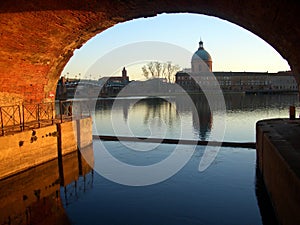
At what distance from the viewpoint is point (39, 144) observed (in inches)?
415

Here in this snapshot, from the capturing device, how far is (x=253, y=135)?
696 inches

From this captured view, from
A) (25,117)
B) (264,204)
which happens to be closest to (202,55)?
(25,117)

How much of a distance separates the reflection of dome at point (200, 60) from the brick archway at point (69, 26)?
261 ft

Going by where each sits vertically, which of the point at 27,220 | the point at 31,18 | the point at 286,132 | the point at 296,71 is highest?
the point at 31,18

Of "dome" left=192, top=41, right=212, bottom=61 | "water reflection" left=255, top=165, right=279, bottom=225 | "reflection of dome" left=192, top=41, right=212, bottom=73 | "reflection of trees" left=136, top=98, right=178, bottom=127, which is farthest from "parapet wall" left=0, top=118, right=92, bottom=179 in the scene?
"dome" left=192, top=41, right=212, bottom=61

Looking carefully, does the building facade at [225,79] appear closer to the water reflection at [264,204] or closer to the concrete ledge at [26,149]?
the concrete ledge at [26,149]

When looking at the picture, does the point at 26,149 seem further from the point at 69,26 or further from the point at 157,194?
the point at 157,194

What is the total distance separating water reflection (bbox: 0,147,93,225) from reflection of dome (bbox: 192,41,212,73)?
80.7m

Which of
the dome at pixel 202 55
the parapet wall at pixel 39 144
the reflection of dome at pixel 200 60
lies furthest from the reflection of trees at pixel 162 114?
the dome at pixel 202 55

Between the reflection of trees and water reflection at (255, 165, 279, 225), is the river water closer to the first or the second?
water reflection at (255, 165, 279, 225)

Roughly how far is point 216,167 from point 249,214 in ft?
12.0

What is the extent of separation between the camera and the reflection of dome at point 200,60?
88625 mm

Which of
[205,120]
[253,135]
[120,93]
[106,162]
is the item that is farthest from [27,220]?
[120,93]

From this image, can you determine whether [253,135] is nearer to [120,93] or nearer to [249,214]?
[249,214]
